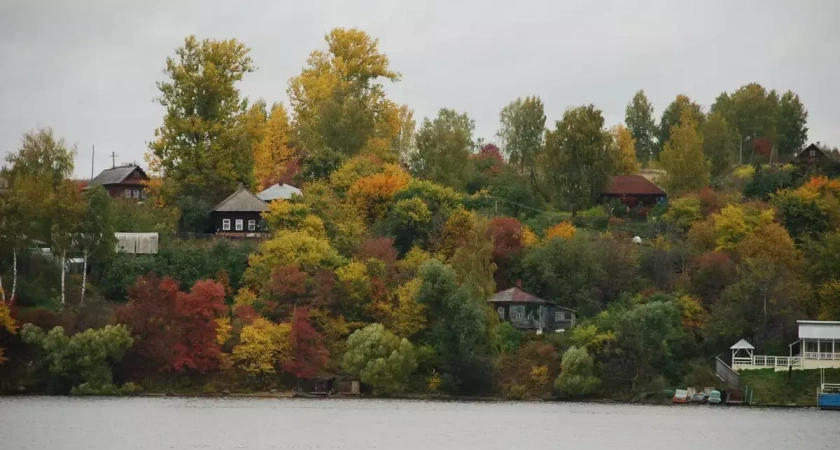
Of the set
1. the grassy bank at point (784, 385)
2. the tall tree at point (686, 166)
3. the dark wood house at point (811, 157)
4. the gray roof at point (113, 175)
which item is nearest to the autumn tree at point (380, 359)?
the grassy bank at point (784, 385)

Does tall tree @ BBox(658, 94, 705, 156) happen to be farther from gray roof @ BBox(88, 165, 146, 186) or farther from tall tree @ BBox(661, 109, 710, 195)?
gray roof @ BBox(88, 165, 146, 186)

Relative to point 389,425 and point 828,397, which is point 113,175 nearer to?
point 389,425

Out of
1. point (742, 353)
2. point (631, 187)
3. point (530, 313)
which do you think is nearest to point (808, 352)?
point (742, 353)

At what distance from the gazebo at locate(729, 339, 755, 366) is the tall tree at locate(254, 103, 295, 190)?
138 ft

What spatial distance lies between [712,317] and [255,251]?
26.4 metres

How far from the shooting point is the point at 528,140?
120375mm

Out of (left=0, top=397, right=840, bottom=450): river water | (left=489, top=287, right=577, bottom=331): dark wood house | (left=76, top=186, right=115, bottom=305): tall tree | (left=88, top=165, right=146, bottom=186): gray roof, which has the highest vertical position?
(left=88, top=165, right=146, bottom=186): gray roof

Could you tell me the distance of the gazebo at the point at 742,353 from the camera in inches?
3105

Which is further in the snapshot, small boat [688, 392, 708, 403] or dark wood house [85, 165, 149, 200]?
dark wood house [85, 165, 149, 200]

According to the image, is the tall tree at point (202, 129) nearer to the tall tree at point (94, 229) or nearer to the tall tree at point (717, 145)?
the tall tree at point (94, 229)

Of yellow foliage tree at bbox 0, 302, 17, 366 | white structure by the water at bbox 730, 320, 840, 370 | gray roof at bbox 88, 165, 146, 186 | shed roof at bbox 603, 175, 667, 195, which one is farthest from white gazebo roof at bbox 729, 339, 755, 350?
gray roof at bbox 88, 165, 146, 186

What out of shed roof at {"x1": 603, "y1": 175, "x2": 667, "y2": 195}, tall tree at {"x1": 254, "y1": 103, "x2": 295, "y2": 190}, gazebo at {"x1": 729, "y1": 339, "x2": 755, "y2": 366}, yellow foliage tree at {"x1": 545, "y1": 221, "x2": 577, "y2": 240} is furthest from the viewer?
tall tree at {"x1": 254, "y1": 103, "x2": 295, "y2": 190}

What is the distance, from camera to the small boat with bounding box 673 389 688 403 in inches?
3012

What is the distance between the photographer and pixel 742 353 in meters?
80.1
